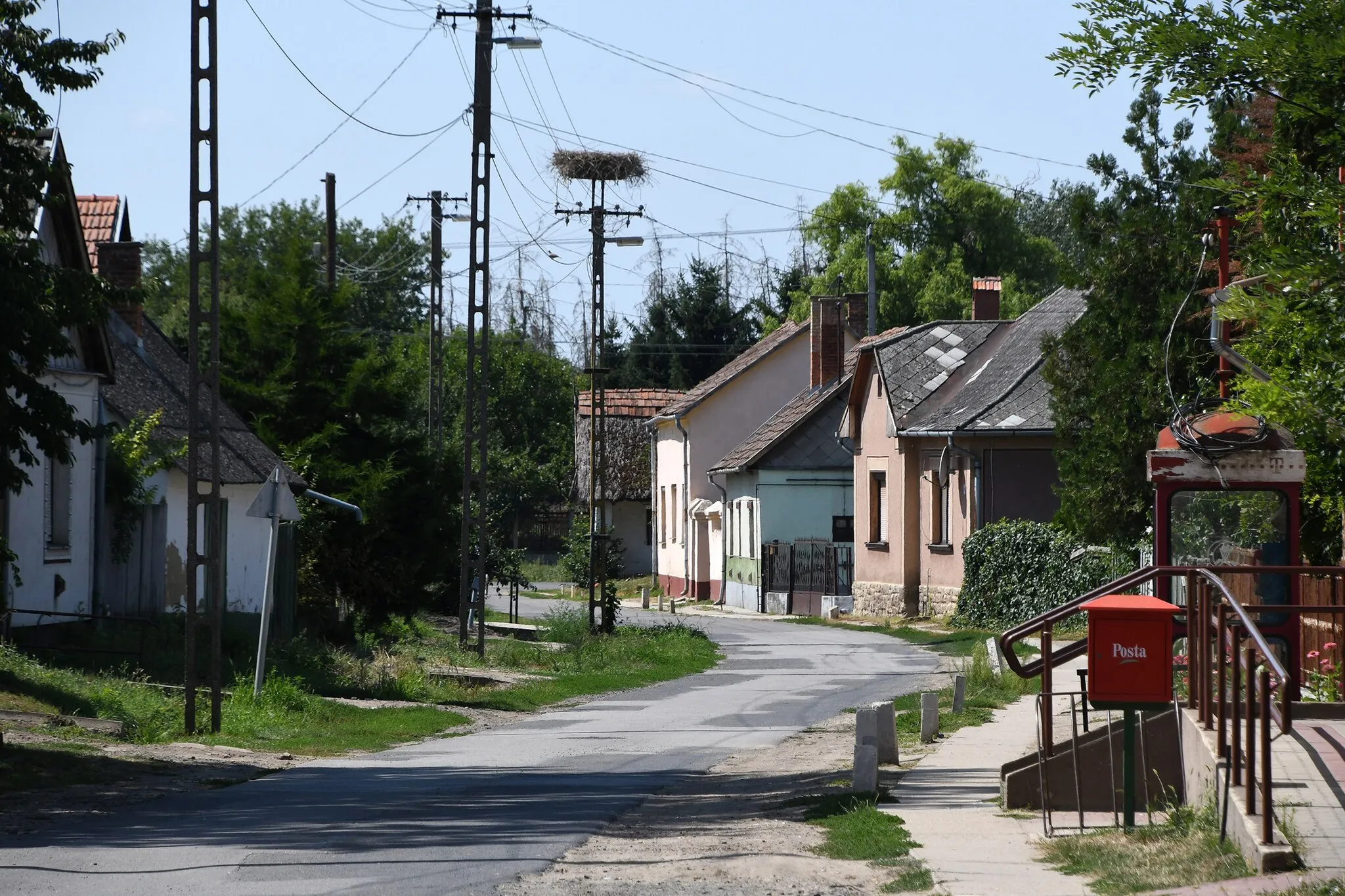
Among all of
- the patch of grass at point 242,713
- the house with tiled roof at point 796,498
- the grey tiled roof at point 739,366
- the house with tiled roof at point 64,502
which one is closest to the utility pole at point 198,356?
the patch of grass at point 242,713

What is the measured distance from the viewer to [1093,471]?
25984 millimetres

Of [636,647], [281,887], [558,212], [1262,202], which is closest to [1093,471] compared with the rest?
[636,647]

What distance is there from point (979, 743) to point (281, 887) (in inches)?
A: 344

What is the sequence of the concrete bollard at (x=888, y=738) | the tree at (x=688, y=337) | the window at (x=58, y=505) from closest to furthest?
the concrete bollard at (x=888, y=738) → the window at (x=58, y=505) → the tree at (x=688, y=337)

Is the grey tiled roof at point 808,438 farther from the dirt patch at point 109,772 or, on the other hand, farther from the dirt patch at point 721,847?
the dirt patch at point 721,847

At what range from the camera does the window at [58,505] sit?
73.9ft

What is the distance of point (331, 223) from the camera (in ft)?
146

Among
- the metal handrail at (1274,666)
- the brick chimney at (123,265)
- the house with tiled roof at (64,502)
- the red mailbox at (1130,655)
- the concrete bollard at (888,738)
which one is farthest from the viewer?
the brick chimney at (123,265)

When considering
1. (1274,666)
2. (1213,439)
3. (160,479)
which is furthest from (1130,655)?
(160,479)

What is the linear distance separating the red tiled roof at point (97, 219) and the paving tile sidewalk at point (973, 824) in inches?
767

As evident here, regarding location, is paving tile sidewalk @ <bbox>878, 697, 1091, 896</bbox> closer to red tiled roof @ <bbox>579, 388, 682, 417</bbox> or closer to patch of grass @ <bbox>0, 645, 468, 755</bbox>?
patch of grass @ <bbox>0, 645, 468, 755</bbox>

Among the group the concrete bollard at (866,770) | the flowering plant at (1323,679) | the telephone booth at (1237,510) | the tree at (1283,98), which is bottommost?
the concrete bollard at (866,770)

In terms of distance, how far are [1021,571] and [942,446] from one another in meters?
6.07

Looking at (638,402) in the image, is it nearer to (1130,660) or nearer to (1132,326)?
(1132,326)
